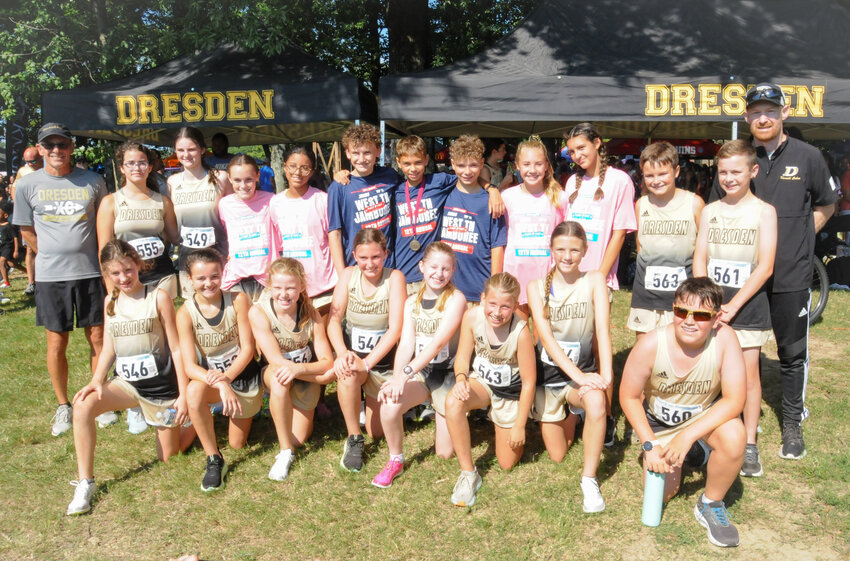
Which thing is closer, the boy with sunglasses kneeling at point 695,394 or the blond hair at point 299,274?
the boy with sunglasses kneeling at point 695,394

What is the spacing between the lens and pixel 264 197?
396 cm

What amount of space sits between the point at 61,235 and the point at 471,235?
255cm

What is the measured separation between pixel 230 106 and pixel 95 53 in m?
5.40

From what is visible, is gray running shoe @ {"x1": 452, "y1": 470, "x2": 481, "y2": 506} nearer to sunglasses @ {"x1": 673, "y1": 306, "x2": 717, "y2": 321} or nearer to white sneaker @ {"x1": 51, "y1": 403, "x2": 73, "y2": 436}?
sunglasses @ {"x1": 673, "y1": 306, "x2": 717, "y2": 321}

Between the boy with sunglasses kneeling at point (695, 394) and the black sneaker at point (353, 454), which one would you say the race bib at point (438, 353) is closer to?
the black sneaker at point (353, 454)

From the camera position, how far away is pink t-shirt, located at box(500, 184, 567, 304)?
11.9 feet

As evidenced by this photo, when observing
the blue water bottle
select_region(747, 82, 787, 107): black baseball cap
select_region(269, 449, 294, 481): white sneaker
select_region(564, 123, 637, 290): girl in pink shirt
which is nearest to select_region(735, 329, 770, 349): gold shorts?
select_region(564, 123, 637, 290): girl in pink shirt

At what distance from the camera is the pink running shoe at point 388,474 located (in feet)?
A: 10.5

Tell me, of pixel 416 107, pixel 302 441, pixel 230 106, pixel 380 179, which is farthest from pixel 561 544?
pixel 230 106

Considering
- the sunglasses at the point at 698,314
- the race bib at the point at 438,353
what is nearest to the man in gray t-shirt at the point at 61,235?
the race bib at the point at 438,353

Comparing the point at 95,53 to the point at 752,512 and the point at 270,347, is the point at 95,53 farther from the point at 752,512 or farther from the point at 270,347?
the point at 752,512

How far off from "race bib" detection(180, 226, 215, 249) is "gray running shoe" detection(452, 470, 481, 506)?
7.06 ft

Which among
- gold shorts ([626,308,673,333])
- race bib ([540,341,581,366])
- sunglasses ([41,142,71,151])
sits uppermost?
sunglasses ([41,142,71,151])

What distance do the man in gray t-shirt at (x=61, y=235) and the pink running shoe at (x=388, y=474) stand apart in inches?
84.6
